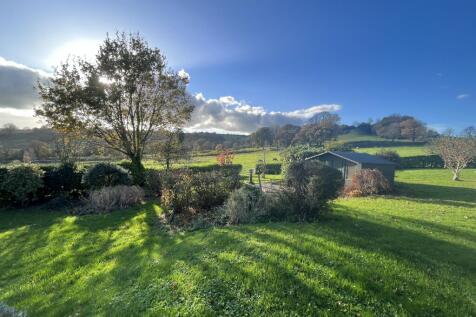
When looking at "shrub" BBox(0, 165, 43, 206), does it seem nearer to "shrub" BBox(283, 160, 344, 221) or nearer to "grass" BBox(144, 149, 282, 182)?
"grass" BBox(144, 149, 282, 182)

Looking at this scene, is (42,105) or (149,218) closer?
(149,218)

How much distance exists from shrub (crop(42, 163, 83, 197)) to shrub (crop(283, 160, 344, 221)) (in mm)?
11817

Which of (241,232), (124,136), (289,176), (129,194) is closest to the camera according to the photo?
(241,232)

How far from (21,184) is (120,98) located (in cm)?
702

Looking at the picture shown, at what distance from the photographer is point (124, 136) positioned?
17.3 metres

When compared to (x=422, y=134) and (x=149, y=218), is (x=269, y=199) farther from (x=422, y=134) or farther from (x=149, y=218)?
(x=422, y=134)

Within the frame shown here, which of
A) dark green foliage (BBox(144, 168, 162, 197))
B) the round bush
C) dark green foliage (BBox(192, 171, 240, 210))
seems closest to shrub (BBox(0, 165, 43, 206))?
dark green foliage (BBox(144, 168, 162, 197))

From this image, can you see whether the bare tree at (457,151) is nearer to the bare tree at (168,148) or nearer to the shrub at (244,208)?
the bare tree at (168,148)

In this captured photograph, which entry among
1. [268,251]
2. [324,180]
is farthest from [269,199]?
[268,251]

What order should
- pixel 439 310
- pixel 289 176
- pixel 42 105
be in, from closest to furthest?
pixel 439 310, pixel 289 176, pixel 42 105

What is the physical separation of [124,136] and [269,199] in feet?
40.5

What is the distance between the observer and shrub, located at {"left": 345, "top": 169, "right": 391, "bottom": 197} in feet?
75.9

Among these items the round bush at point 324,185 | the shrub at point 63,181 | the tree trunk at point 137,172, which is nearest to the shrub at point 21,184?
the shrub at point 63,181

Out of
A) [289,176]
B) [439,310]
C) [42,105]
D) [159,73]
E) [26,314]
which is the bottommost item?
[26,314]
